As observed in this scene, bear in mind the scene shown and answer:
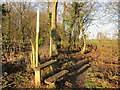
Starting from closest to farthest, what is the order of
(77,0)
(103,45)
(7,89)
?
(7,89)
(103,45)
(77,0)

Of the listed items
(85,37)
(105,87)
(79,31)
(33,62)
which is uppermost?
(79,31)

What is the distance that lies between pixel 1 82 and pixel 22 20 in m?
12.2

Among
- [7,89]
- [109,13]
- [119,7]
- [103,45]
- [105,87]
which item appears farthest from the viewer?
[103,45]

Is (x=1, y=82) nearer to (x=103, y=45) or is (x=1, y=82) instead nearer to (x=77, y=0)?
(x=103, y=45)

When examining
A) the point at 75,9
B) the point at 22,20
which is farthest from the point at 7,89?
the point at 22,20

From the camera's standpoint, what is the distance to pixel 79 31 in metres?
10.3

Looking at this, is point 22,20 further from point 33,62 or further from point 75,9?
point 33,62

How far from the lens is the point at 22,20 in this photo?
14.2 metres

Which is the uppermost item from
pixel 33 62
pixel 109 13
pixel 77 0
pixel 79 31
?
pixel 77 0

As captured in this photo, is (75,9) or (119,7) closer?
(119,7)

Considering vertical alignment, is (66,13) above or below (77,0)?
below

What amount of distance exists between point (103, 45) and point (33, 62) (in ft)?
23.3

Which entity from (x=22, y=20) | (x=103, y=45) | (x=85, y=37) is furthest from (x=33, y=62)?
(x=22, y=20)

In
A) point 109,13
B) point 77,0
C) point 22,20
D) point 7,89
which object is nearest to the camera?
point 7,89
